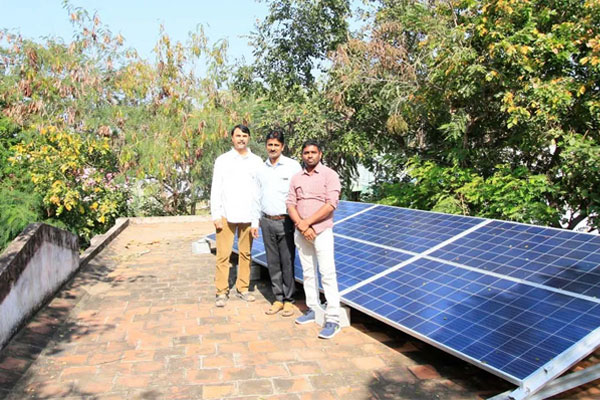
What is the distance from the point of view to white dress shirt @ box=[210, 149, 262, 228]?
5.19 m

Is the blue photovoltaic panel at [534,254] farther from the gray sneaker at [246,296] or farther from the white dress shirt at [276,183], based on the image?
the gray sneaker at [246,296]

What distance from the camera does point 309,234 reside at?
14.3ft

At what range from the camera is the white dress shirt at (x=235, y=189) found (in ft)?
17.0

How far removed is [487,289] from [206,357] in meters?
2.29

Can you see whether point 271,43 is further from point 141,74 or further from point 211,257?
point 211,257

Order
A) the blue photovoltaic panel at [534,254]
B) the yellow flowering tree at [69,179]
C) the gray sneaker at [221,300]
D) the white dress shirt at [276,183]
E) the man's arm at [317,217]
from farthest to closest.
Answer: the yellow flowering tree at [69,179], the gray sneaker at [221,300], the white dress shirt at [276,183], the man's arm at [317,217], the blue photovoltaic panel at [534,254]

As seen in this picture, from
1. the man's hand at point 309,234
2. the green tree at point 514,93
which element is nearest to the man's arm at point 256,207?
the man's hand at point 309,234

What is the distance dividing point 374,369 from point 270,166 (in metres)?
2.21

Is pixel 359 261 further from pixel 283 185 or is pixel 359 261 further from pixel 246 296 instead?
pixel 246 296

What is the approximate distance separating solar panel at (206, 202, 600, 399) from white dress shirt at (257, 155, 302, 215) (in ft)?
2.73

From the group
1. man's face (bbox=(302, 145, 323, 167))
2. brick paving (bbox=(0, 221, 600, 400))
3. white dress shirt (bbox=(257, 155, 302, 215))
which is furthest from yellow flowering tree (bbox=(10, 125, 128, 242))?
man's face (bbox=(302, 145, 323, 167))

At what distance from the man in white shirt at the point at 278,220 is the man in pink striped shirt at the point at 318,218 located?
1.24 feet

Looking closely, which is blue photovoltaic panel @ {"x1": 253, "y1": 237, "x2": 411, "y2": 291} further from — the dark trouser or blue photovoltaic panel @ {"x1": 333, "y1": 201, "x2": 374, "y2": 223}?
blue photovoltaic panel @ {"x1": 333, "y1": 201, "x2": 374, "y2": 223}

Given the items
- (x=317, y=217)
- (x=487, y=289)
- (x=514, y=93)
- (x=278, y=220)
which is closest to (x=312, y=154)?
(x=317, y=217)
